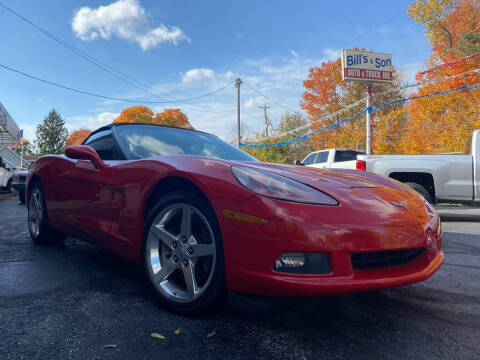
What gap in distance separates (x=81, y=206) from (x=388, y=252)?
240cm

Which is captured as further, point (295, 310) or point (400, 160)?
point (400, 160)

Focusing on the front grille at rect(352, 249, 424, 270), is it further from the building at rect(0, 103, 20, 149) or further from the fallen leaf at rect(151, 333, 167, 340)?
the building at rect(0, 103, 20, 149)

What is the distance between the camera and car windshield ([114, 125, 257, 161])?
2.96 metres

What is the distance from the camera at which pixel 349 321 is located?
6.79 ft

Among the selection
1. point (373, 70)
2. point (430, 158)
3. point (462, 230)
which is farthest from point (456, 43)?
point (462, 230)

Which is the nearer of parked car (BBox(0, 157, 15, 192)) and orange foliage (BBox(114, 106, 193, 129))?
parked car (BBox(0, 157, 15, 192))

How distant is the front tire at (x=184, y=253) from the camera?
6.61ft

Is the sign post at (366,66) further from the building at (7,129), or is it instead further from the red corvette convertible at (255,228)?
the red corvette convertible at (255,228)

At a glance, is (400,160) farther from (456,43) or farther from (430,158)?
(456,43)

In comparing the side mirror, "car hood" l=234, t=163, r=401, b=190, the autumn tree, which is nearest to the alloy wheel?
"car hood" l=234, t=163, r=401, b=190

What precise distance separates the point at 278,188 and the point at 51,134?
9047cm

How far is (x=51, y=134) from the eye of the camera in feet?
269

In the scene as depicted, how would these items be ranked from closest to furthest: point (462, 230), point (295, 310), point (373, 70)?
point (295, 310) < point (462, 230) < point (373, 70)

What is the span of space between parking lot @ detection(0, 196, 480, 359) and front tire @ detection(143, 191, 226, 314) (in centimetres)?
12
